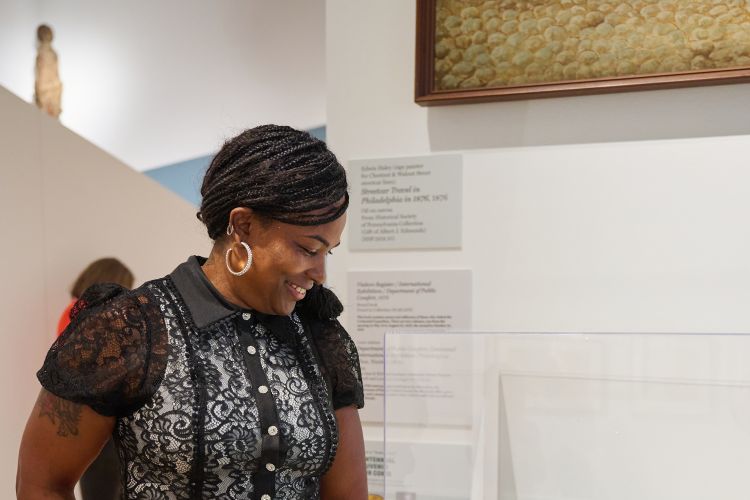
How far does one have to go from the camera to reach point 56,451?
3.75ft

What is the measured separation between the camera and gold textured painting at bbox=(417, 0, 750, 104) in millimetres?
1803

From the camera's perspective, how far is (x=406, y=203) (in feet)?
6.55

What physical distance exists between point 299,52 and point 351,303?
4063 mm

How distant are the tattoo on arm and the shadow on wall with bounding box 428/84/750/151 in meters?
1.18

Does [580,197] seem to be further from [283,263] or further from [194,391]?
[194,391]

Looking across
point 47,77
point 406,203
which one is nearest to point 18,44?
point 47,77

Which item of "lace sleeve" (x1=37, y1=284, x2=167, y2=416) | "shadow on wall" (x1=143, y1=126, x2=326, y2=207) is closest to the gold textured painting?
"lace sleeve" (x1=37, y1=284, x2=167, y2=416)

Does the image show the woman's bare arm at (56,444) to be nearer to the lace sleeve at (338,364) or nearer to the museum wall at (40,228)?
the lace sleeve at (338,364)

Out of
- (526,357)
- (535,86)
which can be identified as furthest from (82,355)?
(535,86)

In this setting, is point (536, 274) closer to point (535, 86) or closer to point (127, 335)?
point (535, 86)

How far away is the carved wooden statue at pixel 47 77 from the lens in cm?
620

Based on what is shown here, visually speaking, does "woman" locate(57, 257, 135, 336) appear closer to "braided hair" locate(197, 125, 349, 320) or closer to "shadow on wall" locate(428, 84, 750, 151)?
"shadow on wall" locate(428, 84, 750, 151)

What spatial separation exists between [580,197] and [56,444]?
4.27 ft

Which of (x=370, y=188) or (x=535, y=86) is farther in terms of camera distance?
(x=370, y=188)
